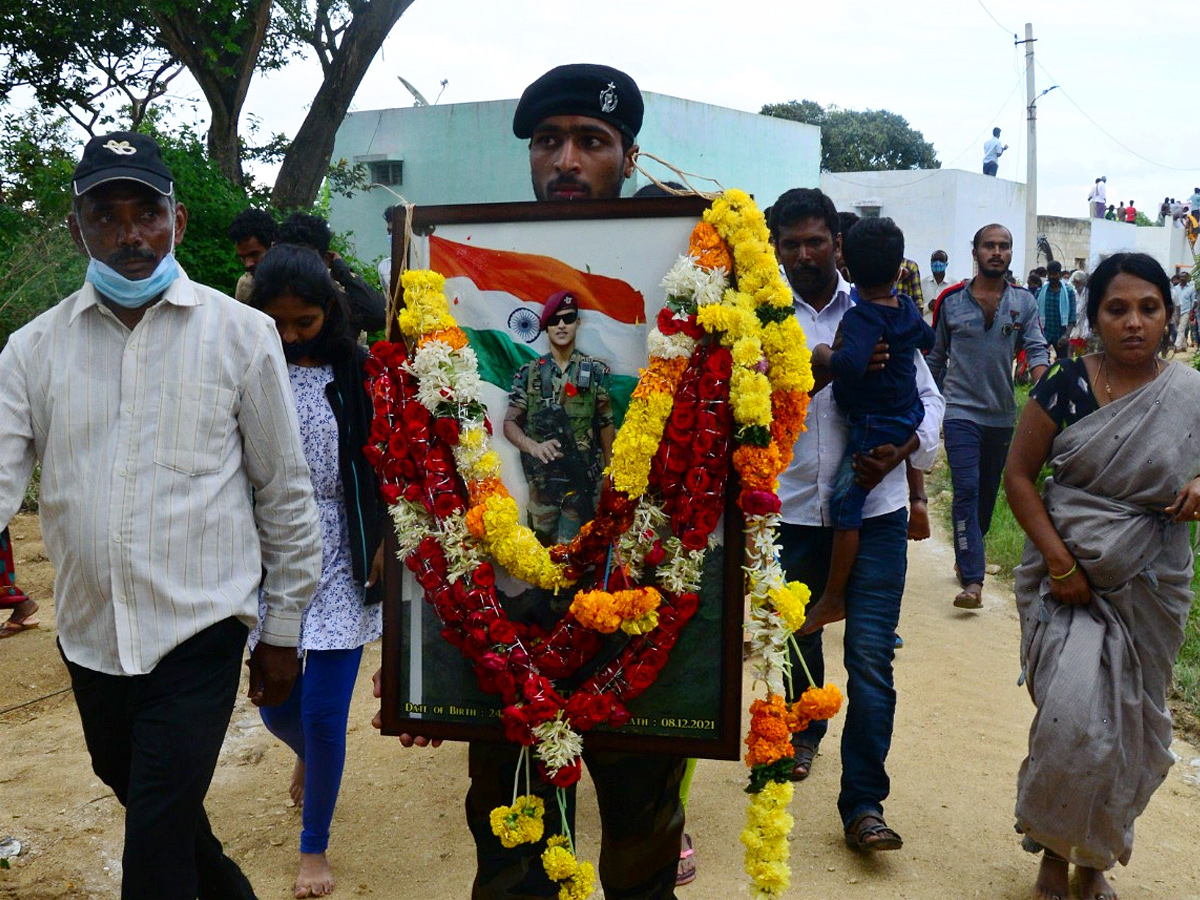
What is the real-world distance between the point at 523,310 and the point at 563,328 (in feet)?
0.39

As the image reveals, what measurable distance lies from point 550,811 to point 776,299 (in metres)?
1.44

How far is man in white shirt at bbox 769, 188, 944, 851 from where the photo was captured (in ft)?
13.6

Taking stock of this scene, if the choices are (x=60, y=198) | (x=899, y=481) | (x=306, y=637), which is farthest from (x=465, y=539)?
(x=60, y=198)

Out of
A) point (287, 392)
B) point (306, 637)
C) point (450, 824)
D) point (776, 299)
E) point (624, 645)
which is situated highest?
point (776, 299)

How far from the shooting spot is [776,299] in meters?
2.64

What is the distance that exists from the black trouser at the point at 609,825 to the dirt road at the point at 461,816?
107 cm

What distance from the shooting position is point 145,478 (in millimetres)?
2701

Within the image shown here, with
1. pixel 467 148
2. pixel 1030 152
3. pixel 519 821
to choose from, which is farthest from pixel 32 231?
pixel 1030 152

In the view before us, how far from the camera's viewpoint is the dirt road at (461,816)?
13.2ft

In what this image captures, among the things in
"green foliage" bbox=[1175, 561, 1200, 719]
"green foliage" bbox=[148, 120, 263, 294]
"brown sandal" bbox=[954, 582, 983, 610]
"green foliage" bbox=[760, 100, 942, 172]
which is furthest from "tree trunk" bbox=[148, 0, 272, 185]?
"green foliage" bbox=[760, 100, 942, 172]

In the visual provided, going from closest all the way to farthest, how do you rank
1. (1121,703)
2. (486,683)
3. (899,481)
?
(486,683), (1121,703), (899,481)

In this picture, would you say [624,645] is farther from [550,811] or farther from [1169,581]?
[1169,581]

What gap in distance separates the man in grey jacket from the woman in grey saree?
11.2 feet

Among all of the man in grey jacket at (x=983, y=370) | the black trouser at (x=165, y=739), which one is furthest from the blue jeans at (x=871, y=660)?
the man in grey jacket at (x=983, y=370)
